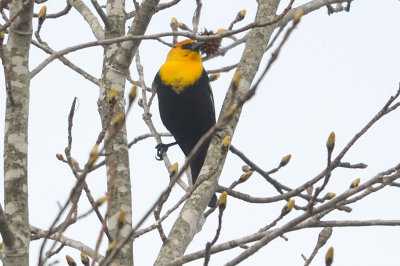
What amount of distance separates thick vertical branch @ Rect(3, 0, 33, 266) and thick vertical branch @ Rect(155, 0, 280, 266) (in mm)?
526

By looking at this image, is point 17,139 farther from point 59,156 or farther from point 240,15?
point 240,15

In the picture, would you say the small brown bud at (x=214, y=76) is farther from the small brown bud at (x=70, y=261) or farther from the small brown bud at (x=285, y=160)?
the small brown bud at (x=70, y=261)

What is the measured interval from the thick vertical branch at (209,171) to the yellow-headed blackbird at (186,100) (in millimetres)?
1206

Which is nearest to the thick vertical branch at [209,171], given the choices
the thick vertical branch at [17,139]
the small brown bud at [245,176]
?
the small brown bud at [245,176]

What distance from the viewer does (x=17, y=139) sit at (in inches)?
104

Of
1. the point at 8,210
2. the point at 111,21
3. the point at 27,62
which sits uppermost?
the point at 111,21

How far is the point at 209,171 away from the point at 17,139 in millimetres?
1144

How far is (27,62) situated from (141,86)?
1898mm

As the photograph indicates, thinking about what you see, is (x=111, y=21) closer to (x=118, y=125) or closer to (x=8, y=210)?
(x=8, y=210)

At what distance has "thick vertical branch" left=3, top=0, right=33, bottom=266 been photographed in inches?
95.3

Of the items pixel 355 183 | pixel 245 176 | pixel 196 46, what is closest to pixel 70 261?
pixel 245 176

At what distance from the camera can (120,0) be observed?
3.98 m

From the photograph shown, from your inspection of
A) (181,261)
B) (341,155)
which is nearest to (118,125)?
(181,261)

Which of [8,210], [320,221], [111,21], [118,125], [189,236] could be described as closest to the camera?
[118,125]
